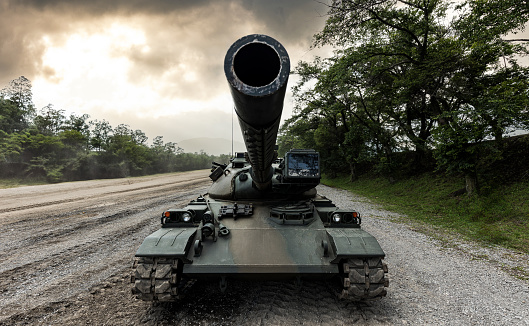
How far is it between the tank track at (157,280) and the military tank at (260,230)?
1 centimetres

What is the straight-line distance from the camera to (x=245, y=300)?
3893mm

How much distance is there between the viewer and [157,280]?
128 inches

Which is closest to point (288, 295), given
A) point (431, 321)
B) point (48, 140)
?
point (431, 321)

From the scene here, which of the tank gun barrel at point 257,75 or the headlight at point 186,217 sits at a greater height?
the tank gun barrel at point 257,75

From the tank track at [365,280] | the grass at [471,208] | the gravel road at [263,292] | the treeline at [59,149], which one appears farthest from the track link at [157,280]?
the treeline at [59,149]

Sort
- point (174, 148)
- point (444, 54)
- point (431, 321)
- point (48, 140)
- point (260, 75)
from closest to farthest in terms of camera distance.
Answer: point (260, 75)
point (431, 321)
point (444, 54)
point (48, 140)
point (174, 148)

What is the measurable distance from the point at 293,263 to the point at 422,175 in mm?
16105

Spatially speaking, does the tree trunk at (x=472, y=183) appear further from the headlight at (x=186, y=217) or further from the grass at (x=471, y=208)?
the headlight at (x=186, y=217)

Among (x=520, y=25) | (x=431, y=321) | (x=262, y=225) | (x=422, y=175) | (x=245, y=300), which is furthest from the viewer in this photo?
(x=422, y=175)

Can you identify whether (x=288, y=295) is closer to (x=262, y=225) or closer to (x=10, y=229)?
(x=262, y=225)

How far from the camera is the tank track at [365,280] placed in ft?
10.7

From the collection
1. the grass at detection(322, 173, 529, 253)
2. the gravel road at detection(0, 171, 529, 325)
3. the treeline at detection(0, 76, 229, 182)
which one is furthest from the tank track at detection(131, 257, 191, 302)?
the treeline at detection(0, 76, 229, 182)

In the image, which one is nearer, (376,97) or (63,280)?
(63,280)

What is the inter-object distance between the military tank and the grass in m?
5.79
